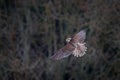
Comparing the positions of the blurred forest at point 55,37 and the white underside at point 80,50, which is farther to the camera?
the blurred forest at point 55,37

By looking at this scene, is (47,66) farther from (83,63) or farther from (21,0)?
(21,0)

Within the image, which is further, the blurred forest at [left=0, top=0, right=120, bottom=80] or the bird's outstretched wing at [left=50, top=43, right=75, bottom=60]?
the blurred forest at [left=0, top=0, right=120, bottom=80]

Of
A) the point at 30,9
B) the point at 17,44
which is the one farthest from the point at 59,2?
the point at 17,44

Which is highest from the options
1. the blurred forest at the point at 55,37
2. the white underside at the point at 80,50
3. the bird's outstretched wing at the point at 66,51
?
the bird's outstretched wing at the point at 66,51

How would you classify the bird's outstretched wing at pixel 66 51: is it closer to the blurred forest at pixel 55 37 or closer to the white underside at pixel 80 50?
the white underside at pixel 80 50

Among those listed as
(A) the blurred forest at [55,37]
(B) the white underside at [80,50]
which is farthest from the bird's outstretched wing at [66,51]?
(A) the blurred forest at [55,37]

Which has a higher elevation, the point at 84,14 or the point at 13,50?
the point at 84,14

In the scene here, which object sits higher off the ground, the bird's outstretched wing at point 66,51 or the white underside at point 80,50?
the bird's outstretched wing at point 66,51

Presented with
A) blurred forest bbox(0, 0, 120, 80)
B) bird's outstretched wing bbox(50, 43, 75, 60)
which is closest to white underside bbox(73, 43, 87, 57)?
bird's outstretched wing bbox(50, 43, 75, 60)

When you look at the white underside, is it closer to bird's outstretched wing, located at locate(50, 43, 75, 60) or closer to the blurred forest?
bird's outstretched wing, located at locate(50, 43, 75, 60)
